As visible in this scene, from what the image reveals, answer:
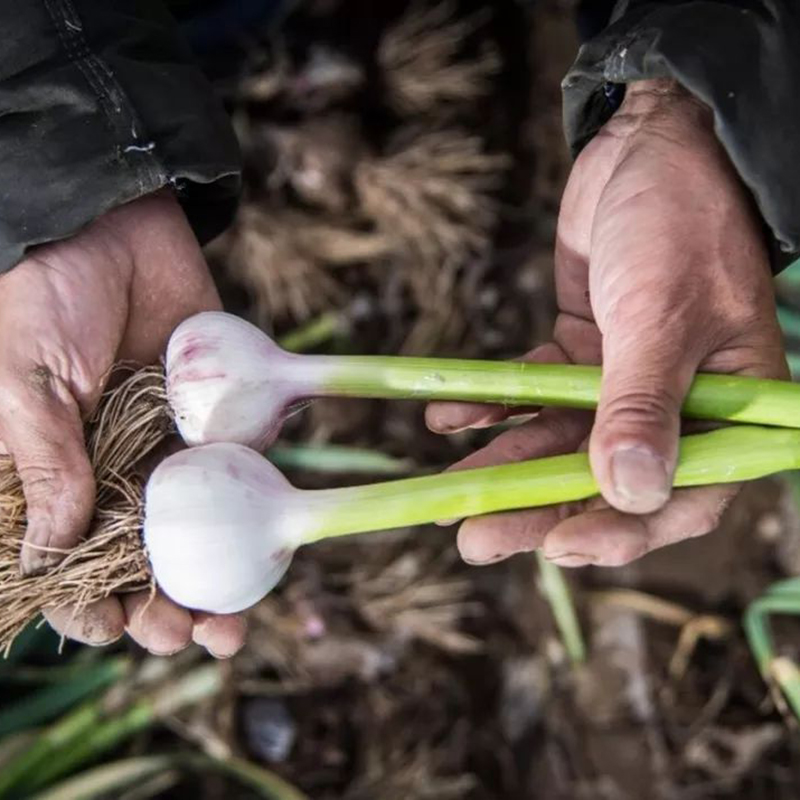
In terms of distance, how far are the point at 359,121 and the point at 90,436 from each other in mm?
877

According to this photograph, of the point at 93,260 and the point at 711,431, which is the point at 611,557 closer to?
the point at 711,431

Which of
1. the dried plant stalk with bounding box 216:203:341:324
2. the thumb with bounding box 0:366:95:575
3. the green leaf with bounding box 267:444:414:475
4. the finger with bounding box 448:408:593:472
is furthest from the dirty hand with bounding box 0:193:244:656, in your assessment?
the dried plant stalk with bounding box 216:203:341:324

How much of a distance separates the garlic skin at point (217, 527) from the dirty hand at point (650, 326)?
0.58ft

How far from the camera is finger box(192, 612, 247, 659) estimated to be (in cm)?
98

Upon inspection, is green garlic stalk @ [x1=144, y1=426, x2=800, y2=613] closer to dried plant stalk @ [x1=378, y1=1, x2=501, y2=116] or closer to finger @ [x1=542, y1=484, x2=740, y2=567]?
finger @ [x1=542, y1=484, x2=740, y2=567]

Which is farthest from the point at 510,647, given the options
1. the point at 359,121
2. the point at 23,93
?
the point at 23,93

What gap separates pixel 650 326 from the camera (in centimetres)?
87

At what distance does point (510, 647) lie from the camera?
178cm

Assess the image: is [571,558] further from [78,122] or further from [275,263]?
[275,263]

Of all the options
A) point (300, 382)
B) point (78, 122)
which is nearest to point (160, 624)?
point (300, 382)

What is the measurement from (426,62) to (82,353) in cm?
98

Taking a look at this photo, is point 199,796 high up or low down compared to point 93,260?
down

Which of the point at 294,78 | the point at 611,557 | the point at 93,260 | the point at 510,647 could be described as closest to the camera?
the point at 611,557

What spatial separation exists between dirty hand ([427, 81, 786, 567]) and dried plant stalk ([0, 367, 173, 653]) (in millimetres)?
297
